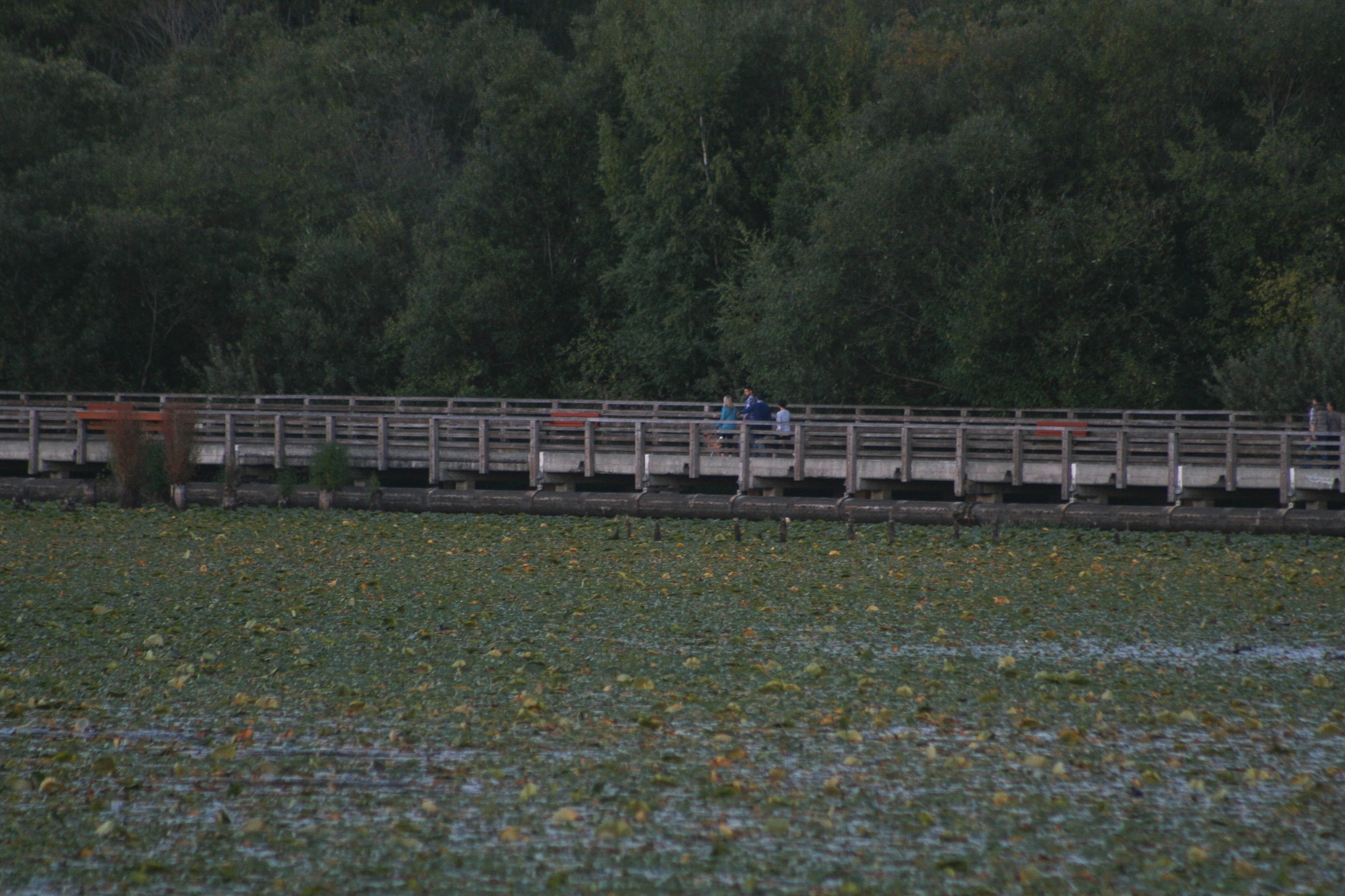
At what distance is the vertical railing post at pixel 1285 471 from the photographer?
74.0 ft

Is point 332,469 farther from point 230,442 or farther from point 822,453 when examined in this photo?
point 822,453

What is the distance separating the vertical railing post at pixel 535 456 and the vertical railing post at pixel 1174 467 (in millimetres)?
11056

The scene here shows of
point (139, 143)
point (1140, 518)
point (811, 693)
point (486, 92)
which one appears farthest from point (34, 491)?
point (139, 143)

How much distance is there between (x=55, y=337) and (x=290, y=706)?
4130 cm

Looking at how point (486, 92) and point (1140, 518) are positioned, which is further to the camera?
point (486, 92)

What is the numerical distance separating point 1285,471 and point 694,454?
388 inches

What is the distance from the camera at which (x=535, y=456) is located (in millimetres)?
27844

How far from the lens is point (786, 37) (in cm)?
4341

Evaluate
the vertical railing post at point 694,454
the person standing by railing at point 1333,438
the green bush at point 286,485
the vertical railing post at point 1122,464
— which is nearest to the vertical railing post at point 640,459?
the vertical railing post at point 694,454

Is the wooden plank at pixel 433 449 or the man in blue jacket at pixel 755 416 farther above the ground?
the man in blue jacket at pixel 755 416

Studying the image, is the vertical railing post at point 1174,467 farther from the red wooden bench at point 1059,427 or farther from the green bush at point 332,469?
the green bush at point 332,469

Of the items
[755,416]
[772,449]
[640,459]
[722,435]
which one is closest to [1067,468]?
[772,449]

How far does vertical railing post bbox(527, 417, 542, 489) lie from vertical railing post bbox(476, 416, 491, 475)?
914 mm

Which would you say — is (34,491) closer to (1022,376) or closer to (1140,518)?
(1140,518)
